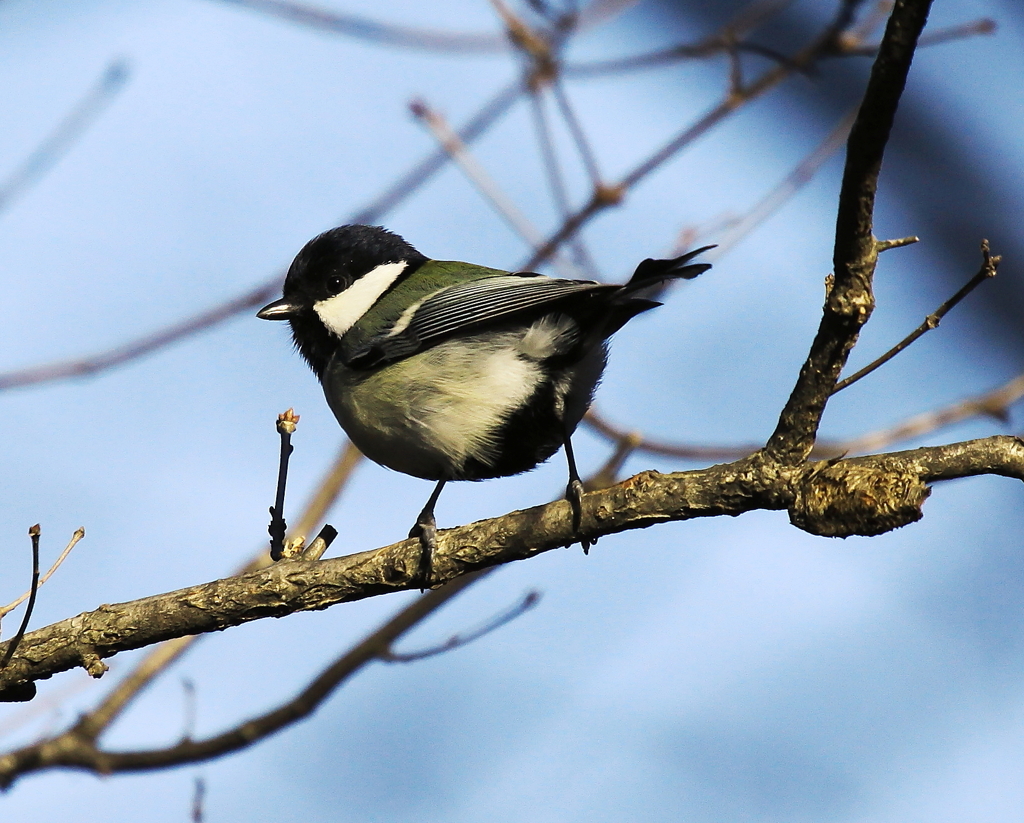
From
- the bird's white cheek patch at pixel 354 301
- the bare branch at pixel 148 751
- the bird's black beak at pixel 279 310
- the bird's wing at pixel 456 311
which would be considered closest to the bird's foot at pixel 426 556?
the bare branch at pixel 148 751

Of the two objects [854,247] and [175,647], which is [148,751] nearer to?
[175,647]

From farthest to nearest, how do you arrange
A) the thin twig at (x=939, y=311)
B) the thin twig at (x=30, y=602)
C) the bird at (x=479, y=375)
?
the bird at (x=479, y=375), the thin twig at (x=30, y=602), the thin twig at (x=939, y=311)

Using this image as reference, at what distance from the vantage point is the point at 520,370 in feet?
12.4

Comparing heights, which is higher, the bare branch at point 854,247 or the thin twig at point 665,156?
the thin twig at point 665,156

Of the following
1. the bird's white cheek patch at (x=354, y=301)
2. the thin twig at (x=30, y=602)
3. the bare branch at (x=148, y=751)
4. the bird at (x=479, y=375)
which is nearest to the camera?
Result: the thin twig at (x=30, y=602)

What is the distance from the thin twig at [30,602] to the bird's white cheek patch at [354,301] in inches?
71.8

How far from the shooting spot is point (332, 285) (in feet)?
15.2

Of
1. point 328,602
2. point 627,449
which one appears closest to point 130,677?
point 328,602

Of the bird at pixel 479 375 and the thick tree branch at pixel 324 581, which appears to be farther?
the bird at pixel 479 375

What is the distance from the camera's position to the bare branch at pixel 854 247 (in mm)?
1797

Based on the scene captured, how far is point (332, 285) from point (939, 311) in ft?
9.62

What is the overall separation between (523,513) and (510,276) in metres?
1.37

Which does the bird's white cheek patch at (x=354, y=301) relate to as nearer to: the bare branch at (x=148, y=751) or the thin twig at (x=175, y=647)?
the thin twig at (x=175, y=647)

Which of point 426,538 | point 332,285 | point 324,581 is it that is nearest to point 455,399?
point 426,538
